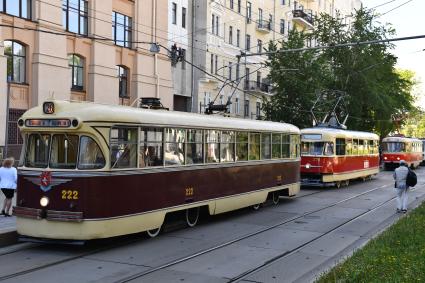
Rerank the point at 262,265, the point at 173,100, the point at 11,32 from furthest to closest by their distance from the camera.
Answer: the point at 173,100 < the point at 11,32 < the point at 262,265

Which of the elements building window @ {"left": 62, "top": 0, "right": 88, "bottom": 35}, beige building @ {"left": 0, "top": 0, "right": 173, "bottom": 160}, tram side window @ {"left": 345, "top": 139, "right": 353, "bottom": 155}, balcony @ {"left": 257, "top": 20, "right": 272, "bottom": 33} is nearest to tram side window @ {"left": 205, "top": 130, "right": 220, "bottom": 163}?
beige building @ {"left": 0, "top": 0, "right": 173, "bottom": 160}

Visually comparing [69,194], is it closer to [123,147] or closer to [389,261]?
[123,147]

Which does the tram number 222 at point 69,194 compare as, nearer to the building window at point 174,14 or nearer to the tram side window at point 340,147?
the tram side window at point 340,147

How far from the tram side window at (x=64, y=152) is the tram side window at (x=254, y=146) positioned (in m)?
6.75

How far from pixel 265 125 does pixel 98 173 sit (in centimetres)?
795

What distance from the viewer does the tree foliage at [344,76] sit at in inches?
1578

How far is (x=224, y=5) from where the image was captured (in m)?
45.1

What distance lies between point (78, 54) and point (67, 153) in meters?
19.1

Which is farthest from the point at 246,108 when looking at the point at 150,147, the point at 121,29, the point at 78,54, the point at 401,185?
the point at 150,147

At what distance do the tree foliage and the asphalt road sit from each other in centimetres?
2372

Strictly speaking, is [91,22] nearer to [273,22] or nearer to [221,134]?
[221,134]

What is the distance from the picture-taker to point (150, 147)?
1185cm

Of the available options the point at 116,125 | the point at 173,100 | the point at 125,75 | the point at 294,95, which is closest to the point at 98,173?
the point at 116,125

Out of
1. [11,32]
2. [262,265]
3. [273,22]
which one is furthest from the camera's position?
[273,22]
